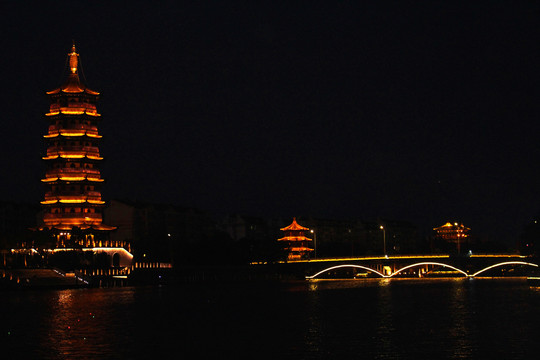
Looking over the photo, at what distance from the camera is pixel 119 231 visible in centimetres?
15550

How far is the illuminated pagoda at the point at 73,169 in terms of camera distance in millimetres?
121875

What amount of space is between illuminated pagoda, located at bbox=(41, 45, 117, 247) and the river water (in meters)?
47.8

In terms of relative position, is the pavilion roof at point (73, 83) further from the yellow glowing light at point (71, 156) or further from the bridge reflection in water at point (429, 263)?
the bridge reflection in water at point (429, 263)

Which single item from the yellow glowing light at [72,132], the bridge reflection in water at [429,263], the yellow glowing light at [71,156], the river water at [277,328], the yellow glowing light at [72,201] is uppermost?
the yellow glowing light at [72,132]

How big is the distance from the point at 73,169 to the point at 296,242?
186ft

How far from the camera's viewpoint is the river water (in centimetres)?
3741

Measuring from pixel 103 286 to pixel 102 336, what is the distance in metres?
67.1

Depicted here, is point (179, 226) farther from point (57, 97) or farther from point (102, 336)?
point (102, 336)

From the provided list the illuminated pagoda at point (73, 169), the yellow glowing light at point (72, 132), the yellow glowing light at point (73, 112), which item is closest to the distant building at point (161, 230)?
the illuminated pagoda at point (73, 169)

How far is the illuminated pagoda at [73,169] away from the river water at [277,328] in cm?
4779

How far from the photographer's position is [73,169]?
12244cm

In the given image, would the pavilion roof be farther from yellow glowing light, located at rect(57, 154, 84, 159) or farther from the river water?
the river water

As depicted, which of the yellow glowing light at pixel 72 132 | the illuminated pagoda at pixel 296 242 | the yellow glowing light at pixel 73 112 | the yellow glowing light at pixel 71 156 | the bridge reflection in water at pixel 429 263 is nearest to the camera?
the yellow glowing light at pixel 71 156

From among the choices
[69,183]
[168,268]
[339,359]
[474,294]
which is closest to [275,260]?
[168,268]
